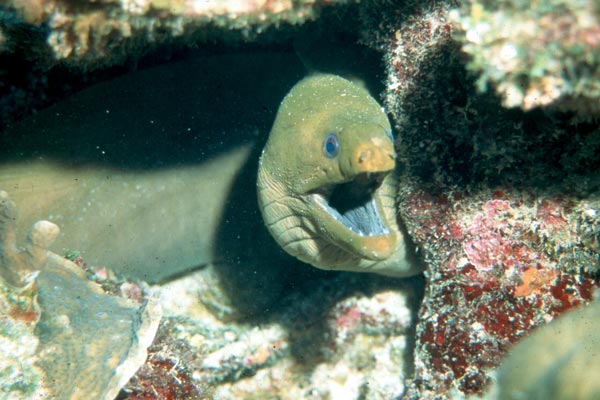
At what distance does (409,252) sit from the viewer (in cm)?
361

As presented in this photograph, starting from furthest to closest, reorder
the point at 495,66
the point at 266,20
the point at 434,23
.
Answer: the point at 434,23
the point at 266,20
the point at 495,66

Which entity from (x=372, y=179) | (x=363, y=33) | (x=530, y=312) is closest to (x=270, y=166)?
(x=372, y=179)

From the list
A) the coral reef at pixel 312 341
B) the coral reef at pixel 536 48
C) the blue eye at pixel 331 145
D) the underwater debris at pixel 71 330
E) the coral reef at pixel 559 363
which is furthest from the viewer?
the coral reef at pixel 312 341

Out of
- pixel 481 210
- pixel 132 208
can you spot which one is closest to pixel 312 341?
pixel 132 208

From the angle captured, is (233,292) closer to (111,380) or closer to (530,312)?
(111,380)

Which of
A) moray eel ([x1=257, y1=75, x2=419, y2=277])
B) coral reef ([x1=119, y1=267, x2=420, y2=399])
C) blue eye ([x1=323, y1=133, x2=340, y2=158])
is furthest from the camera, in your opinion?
coral reef ([x1=119, y1=267, x2=420, y2=399])

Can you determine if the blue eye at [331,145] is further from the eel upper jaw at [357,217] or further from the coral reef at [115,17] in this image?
the coral reef at [115,17]

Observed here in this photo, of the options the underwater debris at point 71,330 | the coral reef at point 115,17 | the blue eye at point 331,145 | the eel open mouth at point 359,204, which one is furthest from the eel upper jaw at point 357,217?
the underwater debris at point 71,330

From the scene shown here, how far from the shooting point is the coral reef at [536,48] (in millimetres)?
1680

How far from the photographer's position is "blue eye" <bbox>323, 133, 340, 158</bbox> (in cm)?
274

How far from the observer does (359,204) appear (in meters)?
3.15

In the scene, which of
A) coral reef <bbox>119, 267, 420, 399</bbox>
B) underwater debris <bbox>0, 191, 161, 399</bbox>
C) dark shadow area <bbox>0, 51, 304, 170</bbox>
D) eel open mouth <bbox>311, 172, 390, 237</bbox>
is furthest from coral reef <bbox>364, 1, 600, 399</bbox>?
dark shadow area <bbox>0, 51, 304, 170</bbox>

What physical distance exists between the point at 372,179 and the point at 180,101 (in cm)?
236

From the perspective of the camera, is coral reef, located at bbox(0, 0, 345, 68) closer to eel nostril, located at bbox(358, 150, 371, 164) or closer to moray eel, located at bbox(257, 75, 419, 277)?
moray eel, located at bbox(257, 75, 419, 277)
